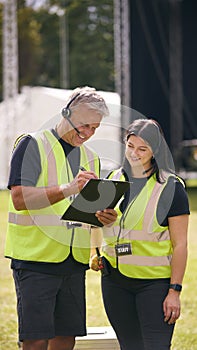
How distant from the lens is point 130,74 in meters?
21.8

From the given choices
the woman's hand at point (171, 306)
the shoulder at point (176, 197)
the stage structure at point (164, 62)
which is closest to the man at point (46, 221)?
the shoulder at point (176, 197)

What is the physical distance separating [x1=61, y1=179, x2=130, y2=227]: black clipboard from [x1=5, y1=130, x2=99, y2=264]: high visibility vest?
4.8 inches

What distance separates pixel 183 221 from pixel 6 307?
4.03 m

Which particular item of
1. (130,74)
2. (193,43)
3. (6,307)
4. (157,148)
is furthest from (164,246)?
(193,43)

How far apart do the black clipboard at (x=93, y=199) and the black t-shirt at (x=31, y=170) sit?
21 centimetres

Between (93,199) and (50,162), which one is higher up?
(50,162)

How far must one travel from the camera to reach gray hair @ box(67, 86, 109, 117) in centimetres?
389

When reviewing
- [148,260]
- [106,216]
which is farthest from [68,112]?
[148,260]

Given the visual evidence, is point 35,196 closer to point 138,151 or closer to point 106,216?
point 106,216

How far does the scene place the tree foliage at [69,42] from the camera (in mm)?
36406

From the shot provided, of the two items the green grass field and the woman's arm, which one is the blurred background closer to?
the green grass field

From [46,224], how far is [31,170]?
275 millimetres

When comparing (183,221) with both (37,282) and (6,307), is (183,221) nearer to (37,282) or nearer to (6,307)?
(37,282)

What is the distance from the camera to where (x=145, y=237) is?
13.2ft
